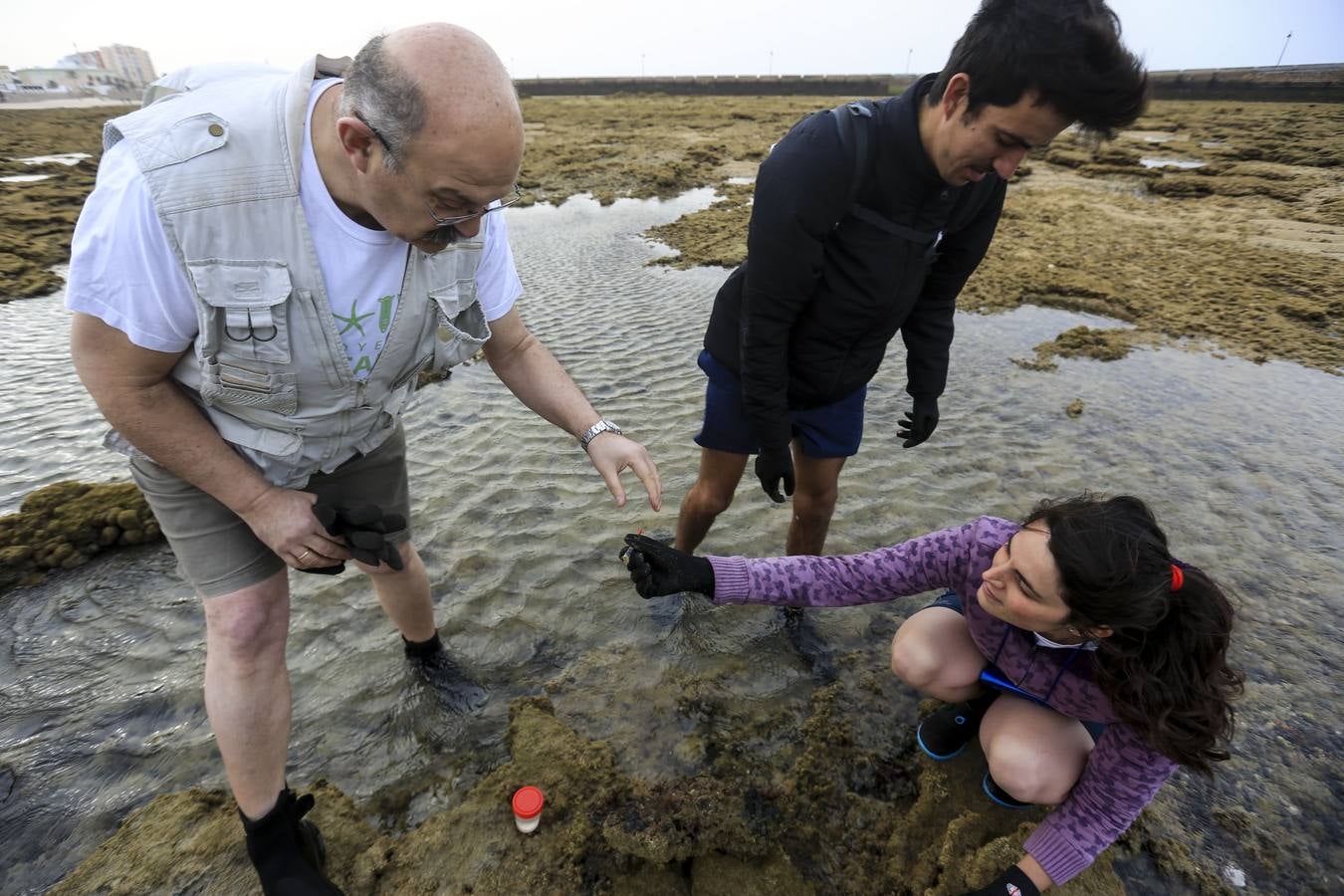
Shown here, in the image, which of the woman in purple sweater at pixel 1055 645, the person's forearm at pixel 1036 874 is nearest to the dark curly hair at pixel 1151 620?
the woman in purple sweater at pixel 1055 645

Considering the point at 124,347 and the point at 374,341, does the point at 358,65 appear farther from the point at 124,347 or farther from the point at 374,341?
the point at 124,347

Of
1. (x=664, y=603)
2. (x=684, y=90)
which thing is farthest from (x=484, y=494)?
(x=684, y=90)

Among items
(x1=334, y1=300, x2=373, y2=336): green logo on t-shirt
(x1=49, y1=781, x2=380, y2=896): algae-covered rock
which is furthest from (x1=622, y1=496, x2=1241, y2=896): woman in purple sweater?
(x1=49, y1=781, x2=380, y2=896): algae-covered rock

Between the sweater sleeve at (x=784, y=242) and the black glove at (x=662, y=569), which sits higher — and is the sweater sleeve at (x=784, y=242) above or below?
above

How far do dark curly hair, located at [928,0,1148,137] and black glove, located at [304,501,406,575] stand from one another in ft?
6.21

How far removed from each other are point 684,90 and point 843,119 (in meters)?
41.1

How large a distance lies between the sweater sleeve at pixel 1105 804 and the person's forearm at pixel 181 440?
7.54 ft

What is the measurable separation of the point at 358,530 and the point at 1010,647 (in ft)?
6.46

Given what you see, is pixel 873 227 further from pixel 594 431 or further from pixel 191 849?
pixel 191 849

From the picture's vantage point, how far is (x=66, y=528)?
10.9ft

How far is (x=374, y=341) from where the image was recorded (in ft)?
5.28

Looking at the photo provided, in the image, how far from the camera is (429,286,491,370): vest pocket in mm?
1695

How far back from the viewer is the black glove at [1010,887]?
5.94 feet

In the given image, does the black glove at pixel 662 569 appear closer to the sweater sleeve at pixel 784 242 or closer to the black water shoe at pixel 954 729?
the sweater sleeve at pixel 784 242
